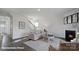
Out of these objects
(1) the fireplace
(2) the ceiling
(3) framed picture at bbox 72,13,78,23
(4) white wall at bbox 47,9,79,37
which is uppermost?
(2) the ceiling

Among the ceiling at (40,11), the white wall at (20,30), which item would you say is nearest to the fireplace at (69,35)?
the ceiling at (40,11)

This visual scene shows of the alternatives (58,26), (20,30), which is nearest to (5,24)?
(20,30)

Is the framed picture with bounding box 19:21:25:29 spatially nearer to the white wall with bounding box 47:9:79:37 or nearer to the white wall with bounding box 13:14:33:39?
the white wall with bounding box 13:14:33:39

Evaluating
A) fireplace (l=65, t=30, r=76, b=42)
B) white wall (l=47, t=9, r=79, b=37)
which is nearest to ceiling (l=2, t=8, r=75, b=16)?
white wall (l=47, t=9, r=79, b=37)

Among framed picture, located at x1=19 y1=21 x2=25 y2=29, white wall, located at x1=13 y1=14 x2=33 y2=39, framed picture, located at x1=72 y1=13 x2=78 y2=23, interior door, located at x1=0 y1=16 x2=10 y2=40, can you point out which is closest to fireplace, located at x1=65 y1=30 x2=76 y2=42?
framed picture, located at x1=72 y1=13 x2=78 y2=23

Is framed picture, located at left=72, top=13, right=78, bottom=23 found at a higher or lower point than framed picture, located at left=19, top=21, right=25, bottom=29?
higher

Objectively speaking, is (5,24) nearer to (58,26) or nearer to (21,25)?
(21,25)

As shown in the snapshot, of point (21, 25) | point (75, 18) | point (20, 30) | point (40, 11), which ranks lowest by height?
point (20, 30)
